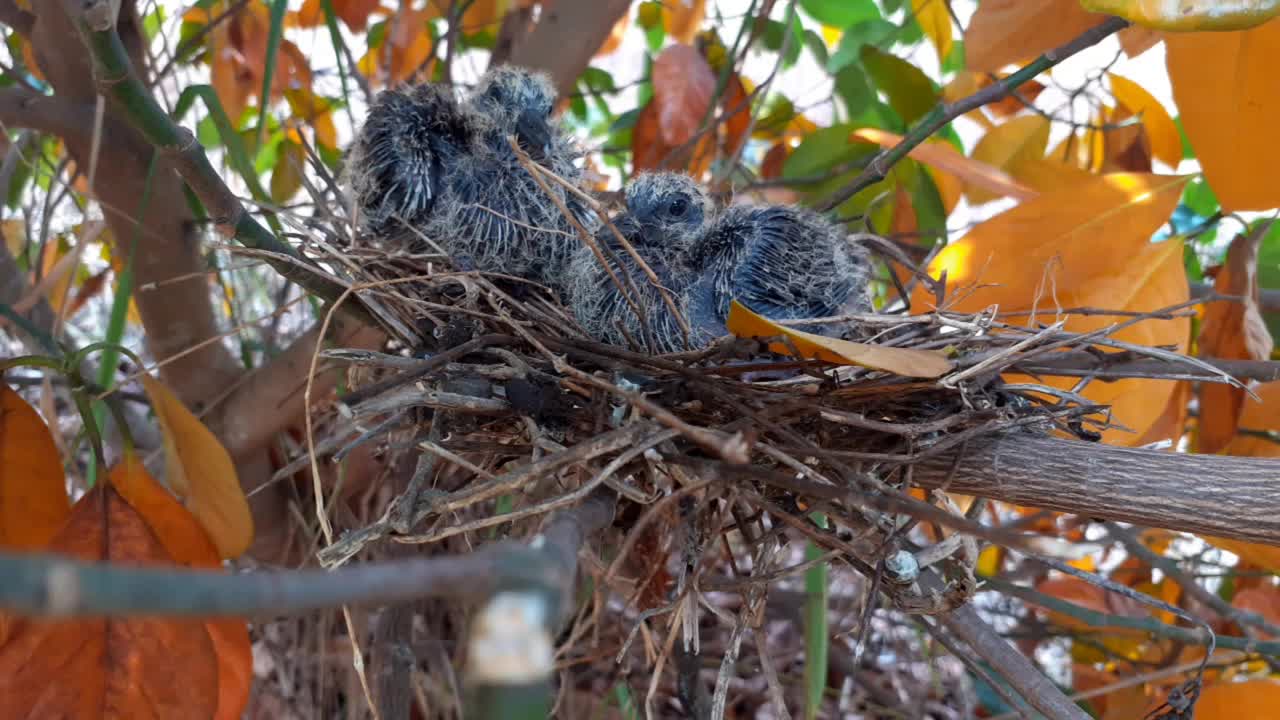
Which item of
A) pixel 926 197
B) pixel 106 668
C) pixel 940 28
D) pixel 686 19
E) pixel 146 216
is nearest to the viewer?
pixel 106 668

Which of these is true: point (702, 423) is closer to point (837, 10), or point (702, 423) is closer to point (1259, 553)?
point (1259, 553)

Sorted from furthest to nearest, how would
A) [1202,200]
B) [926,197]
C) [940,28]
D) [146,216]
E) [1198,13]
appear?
1. [1202,200]
2. [940,28]
3. [926,197]
4. [146,216]
5. [1198,13]

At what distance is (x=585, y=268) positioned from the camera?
0.84 m

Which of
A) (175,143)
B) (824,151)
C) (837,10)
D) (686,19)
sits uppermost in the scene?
(686,19)

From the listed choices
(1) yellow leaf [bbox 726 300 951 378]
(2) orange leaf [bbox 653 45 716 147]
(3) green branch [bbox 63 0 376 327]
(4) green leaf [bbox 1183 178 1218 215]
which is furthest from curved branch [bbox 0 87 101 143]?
(4) green leaf [bbox 1183 178 1218 215]

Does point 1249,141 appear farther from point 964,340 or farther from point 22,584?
point 22,584

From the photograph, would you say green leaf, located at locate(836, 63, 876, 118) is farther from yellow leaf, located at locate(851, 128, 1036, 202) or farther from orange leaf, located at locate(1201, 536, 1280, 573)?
orange leaf, located at locate(1201, 536, 1280, 573)

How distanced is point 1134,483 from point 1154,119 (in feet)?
2.91

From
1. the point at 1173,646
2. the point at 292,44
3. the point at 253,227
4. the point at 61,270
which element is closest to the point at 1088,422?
the point at 253,227

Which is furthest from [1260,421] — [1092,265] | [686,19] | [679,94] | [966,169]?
[686,19]

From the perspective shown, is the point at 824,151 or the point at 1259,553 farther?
the point at 824,151

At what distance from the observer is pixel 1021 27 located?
75 centimetres

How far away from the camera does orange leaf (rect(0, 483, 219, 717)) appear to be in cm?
62

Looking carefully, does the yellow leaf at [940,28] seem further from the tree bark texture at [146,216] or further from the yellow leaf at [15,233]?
the yellow leaf at [15,233]
